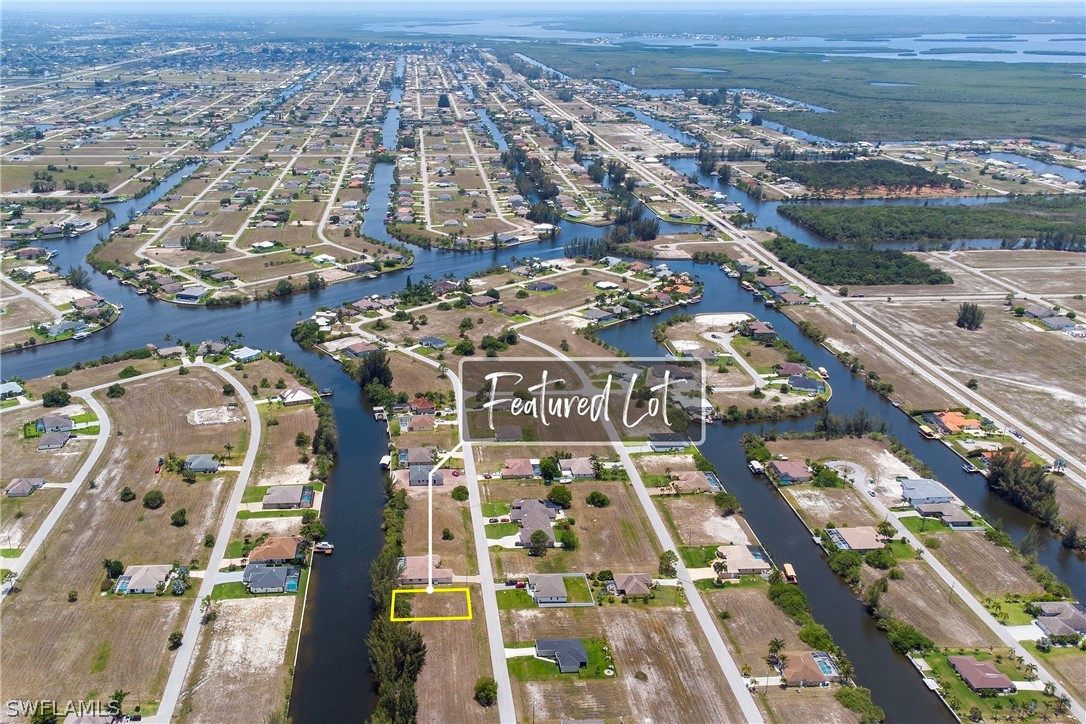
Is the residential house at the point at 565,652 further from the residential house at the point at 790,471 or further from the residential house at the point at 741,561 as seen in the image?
the residential house at the point at 790,471

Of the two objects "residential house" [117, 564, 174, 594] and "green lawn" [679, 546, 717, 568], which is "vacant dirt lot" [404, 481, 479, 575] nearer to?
"green lawn" [679, 546, 717, 568]

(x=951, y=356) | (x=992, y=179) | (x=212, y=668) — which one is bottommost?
(x=212, y=668)

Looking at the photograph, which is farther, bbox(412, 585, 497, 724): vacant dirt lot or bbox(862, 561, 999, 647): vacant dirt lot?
bbox(862, 561, 999, 647): vacant dirt lot

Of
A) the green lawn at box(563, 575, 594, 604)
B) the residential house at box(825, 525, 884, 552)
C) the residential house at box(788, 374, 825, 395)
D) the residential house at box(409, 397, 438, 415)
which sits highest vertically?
the residential house at box(788, 374, 825, 395)

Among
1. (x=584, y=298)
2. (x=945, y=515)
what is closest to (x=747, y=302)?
(x=584, y=298)

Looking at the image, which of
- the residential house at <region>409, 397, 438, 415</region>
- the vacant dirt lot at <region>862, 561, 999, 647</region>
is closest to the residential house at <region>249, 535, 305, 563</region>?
the residential house at <region>409, 397, 438, 415</region>

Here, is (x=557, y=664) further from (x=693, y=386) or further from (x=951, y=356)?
(x=951, y=356)

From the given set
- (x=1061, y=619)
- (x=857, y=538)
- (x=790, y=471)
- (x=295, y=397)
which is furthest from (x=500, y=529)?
(x=1061, y=619)
